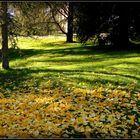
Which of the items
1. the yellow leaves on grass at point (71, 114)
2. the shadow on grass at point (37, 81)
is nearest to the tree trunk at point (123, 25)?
the shadow on grass at point (37, 81)

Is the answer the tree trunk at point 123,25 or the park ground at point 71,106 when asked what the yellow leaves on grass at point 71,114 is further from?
the tree trunk at point 123,25

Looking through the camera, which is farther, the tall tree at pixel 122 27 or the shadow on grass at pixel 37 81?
the tall tree at pixel 122 27

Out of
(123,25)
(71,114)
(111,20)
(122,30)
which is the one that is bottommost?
(71,114)

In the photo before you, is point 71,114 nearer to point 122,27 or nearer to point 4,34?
point 4,34

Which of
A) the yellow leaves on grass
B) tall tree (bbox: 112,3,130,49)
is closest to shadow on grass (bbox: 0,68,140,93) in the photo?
the yellow leaves on grass

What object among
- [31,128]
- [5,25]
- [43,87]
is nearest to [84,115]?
[31,128]

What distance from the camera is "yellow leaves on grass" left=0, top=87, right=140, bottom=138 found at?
8.26 meters

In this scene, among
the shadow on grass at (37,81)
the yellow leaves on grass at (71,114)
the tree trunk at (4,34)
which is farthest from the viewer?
the tree trunk at (4,34)

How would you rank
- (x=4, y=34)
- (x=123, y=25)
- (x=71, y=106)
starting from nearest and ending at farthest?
(x=71, y=106)
(x=4, y=34)
(x=123, y=25)

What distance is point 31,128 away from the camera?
27.6 ft

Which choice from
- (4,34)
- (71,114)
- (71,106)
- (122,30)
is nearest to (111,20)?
(122,30)

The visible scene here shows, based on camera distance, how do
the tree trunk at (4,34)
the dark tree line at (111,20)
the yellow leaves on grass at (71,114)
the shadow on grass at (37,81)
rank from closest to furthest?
1. the yellow leaves on grass at (71,114)
2. the shadow on grass at (37,81)
3. the tree trunk at (4,34)
4. the dark tree line at (111,20)

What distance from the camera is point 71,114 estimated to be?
31.0 ft

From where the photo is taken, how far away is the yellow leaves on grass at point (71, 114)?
8263mm
